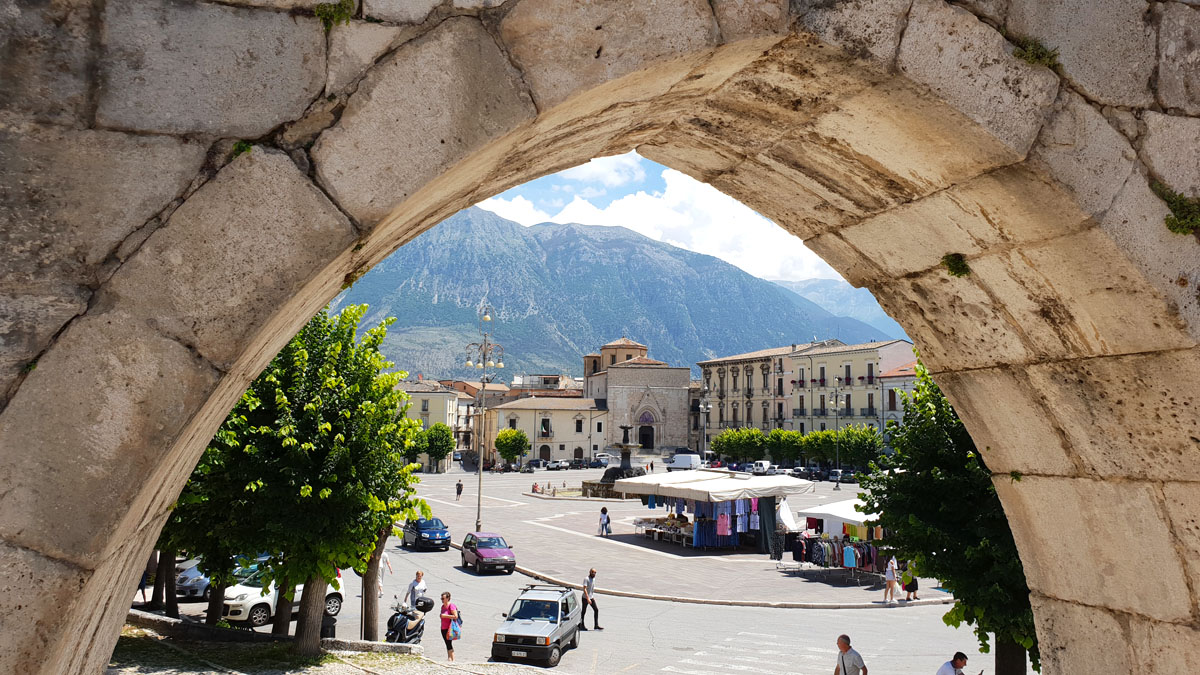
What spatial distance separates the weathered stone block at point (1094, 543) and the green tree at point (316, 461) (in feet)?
34.1

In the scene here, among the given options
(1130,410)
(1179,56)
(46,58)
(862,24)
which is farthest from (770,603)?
(46,58)

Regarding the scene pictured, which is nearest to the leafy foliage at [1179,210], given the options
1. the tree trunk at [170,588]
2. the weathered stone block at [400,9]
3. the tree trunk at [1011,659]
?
the weathered stone block at [400,9]

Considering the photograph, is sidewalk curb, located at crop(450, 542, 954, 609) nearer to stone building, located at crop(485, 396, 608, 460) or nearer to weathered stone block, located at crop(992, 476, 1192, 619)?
weathered stone block, located at crop(992, 476, 1192, 619)

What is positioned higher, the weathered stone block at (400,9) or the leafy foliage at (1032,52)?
the leafy foliage at (1032,52)

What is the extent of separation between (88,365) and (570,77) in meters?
1.49

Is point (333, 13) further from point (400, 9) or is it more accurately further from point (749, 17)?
point (749, 17)

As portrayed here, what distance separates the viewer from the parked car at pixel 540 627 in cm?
1494

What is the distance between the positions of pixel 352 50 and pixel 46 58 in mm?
761

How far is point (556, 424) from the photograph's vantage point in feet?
308

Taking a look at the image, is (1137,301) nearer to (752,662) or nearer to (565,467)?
(752,662)

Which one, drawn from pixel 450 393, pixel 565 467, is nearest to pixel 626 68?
pixel 565 467

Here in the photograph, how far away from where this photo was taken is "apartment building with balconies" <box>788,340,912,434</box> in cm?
7312

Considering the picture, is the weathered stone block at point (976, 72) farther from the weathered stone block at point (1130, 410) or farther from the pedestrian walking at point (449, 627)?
the pedestrian walking at point (449, 627)

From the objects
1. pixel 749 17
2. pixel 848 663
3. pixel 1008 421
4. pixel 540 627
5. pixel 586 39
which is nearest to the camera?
pixel 586 39
